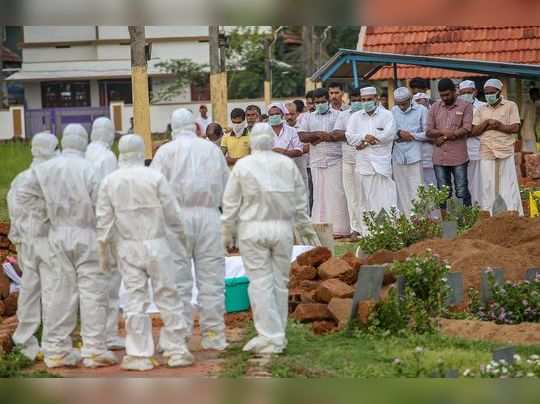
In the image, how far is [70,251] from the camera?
12938 mm

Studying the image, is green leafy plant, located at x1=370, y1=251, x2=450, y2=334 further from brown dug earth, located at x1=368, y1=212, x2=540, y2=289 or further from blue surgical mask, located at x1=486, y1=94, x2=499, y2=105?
blue surgical mask, located at x1=486, y1=94, x2=499, y2=105

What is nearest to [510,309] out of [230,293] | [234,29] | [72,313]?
[230,293]

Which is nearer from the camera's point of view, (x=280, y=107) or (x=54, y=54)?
(x=280, y=107)

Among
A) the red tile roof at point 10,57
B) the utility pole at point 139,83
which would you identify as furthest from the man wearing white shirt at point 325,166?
the red tile roof at point 10,57

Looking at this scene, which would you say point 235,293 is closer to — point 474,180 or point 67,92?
point 474,180

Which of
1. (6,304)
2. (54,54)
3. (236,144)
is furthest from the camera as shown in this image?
(54,54)

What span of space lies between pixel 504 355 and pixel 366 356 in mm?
1629

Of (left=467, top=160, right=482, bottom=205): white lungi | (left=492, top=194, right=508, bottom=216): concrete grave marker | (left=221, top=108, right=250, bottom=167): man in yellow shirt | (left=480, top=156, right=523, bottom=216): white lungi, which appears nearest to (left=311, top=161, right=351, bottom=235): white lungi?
(left=221, top=108, right=250, bottom=167): man in yellow shirt

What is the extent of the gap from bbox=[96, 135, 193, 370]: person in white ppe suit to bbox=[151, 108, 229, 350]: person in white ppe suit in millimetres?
639

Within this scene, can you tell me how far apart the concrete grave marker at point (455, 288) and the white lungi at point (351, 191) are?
6.18 m

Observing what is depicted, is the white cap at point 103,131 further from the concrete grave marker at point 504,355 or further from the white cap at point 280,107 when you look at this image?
the white cap at point 280,107

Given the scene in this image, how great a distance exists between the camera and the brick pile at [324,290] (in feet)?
45.1

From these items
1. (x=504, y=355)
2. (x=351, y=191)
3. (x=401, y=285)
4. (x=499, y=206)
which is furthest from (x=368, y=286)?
(x=351, y=191)

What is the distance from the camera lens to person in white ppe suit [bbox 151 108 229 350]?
1327cm
